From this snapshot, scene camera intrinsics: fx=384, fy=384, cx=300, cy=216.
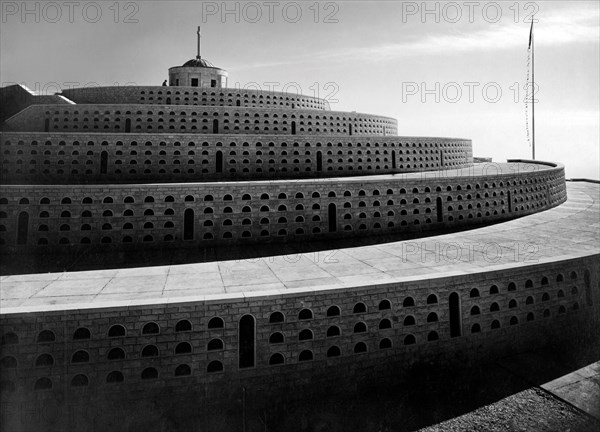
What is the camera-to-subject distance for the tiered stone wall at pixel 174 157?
13836mm

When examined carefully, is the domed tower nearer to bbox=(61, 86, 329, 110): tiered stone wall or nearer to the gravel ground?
bbox=(61, 86, 329, 110): tiered stone wall

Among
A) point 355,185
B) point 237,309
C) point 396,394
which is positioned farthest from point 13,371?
point 355,185

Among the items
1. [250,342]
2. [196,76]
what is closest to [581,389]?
[250,342]

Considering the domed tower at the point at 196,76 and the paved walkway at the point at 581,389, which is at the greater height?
the domed tower at the point at 196,76

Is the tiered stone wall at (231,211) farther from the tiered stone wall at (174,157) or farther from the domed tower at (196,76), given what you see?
the domed tower at (196,76)

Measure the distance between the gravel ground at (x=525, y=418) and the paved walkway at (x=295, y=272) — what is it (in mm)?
2820

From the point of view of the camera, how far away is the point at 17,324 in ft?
22.3

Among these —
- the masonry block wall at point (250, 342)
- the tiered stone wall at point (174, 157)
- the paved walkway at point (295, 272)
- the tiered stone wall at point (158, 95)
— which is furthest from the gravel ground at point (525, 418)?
the tiered stone wall at point (158, 95)

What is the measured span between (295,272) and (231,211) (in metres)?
4.20

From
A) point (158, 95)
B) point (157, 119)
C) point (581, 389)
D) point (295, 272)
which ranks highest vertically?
point (158, 95)

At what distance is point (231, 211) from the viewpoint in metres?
12.6

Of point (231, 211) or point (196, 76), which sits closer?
point (231, 211)

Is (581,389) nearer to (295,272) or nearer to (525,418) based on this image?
(525,418)

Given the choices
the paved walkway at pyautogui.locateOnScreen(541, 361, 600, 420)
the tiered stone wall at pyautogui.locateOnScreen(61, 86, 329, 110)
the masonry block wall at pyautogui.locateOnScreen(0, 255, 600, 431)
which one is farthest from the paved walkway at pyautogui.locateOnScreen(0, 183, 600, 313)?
the tiered stone wall at pyautogui.locateOnScreen(61, 86, 329, 110)
